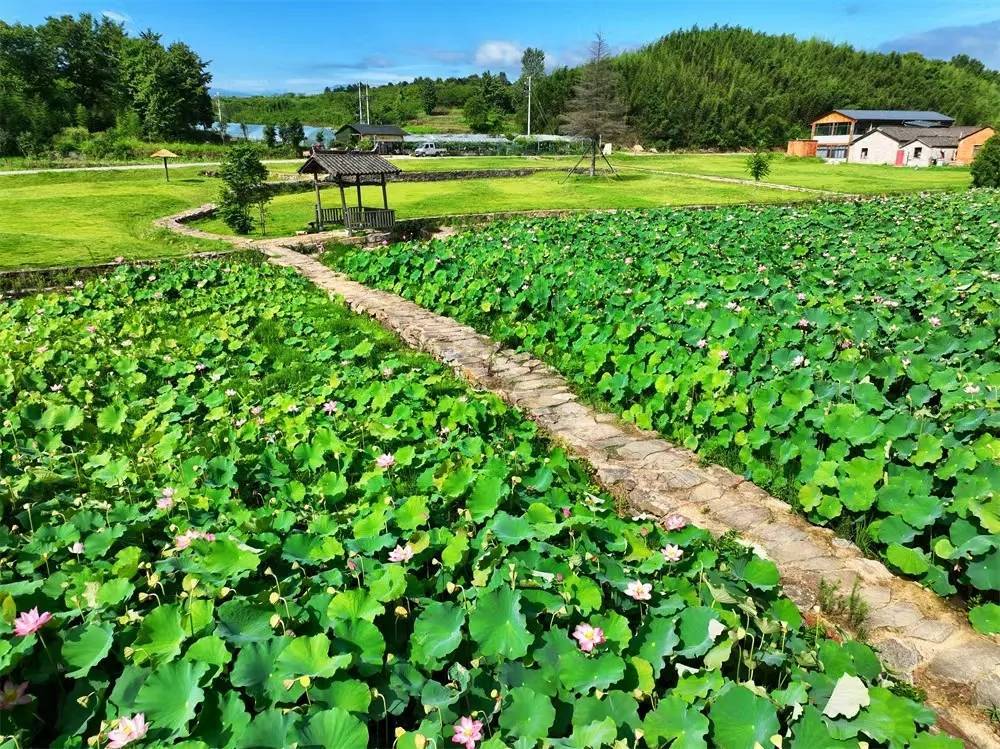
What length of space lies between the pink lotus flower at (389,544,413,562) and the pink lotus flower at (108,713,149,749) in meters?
0.95

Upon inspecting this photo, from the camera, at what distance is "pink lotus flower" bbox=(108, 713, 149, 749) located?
63.4 inches

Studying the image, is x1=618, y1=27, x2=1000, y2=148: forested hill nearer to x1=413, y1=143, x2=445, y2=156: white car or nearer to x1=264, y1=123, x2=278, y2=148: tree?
x1=413, y1=143, x2=445, y2=156: white car

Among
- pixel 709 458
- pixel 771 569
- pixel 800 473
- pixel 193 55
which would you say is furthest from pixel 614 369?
pixel 193 55

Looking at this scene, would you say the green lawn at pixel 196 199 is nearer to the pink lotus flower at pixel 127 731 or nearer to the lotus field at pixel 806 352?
the lotus field at pixel 806 352

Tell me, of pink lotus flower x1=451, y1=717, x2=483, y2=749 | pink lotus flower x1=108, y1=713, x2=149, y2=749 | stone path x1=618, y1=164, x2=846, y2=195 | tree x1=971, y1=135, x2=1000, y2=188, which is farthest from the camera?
tree x1=971, y1=135, x2=1000, y2=188

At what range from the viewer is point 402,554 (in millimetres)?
2455

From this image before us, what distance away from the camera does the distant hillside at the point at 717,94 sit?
2820 inches

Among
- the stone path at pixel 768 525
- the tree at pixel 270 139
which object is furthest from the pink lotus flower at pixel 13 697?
the tree at pixel 270 139

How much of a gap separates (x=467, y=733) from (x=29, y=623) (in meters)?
1.36

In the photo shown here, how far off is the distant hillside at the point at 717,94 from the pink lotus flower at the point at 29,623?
244 ft

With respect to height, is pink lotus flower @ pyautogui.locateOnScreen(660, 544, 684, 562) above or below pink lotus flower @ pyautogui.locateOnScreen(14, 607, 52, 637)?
below

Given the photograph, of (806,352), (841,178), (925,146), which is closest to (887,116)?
(925,146)

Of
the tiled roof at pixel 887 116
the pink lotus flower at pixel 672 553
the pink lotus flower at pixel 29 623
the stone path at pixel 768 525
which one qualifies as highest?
the tiled roof at pixel 887 116

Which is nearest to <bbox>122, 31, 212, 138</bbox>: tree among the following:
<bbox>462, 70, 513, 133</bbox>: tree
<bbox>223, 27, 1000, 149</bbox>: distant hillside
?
<bbox>223, 27, 1000, 149</bbox>: distant hillside
